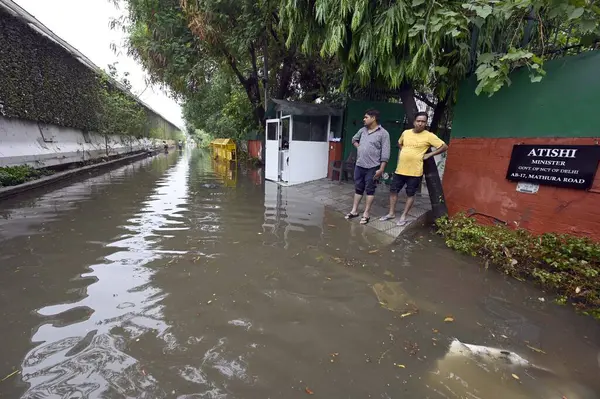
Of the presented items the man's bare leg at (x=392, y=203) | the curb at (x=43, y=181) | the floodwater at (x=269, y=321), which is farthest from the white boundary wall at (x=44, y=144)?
the man's bare leg at (x=392, y=203)

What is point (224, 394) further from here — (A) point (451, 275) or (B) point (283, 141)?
(B) point (283, 141)

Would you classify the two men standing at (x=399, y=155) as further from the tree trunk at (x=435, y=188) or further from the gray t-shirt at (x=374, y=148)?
the tree trunk at (x=435, y=188)

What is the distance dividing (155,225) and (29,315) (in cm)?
240

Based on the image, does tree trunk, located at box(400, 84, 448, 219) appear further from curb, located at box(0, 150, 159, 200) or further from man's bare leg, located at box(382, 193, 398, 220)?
curb, located at box(0, 150, 159, 200)

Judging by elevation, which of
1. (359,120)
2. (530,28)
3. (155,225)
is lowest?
(155,225)

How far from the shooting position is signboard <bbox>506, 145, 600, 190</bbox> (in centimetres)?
320

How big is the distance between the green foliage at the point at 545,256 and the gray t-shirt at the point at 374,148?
61.2 inches

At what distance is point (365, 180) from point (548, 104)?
2483mm

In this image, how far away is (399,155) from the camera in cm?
480

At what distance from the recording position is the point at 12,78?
25.4 ft

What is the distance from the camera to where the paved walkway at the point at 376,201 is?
4.79 meters

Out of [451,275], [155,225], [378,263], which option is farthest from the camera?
[155,225]

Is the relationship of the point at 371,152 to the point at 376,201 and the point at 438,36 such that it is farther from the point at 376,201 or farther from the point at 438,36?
the point at 376,201

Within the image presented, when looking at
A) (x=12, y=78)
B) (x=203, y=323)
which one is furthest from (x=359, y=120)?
(x=12, y=78)
